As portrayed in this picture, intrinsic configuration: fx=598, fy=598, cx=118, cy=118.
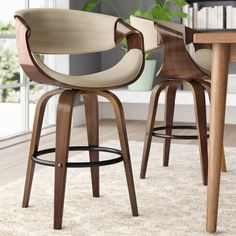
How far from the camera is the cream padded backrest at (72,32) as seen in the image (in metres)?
2.65

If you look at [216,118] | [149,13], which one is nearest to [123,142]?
[216,118]

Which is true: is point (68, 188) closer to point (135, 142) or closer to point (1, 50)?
point (135, 142)

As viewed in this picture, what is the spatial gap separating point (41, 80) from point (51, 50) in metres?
0.40

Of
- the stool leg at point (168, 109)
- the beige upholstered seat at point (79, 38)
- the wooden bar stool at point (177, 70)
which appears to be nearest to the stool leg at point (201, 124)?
the wooden bar stool at point (177, 70)

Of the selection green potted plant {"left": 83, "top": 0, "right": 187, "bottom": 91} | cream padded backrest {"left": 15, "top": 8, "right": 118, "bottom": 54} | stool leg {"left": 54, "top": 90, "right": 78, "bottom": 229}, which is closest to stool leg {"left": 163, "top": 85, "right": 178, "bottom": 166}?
cream padded backrest {"left": 15, "top": 8, "right": 118, "bottom": 54}

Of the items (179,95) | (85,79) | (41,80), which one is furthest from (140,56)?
(179,95)

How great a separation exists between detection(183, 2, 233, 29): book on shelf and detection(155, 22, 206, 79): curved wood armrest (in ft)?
8.01

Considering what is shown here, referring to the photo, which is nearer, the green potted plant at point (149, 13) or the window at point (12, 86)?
the window at point (12, 86)

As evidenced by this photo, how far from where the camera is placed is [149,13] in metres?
5.28

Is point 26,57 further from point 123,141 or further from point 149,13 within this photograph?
point 149,13

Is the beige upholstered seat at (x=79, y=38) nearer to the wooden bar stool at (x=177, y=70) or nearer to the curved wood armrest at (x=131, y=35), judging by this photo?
the curved wood armrest at (x=131, y=35)

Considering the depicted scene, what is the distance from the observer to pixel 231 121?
5660 mm

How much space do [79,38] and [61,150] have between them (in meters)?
0.68

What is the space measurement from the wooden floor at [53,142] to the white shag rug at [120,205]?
0.18 m
